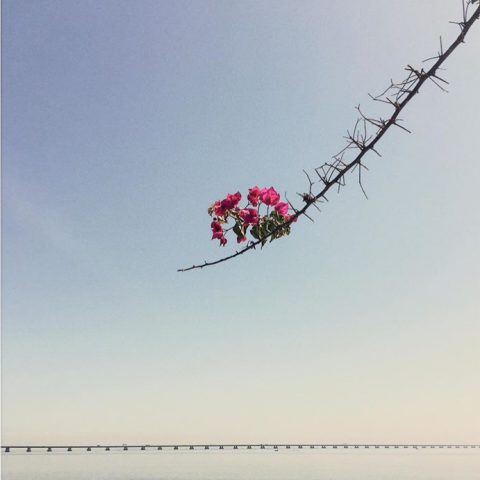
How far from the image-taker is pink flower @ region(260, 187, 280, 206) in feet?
10.1

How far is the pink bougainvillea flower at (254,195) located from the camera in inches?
124

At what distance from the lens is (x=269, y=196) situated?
3.12 metres

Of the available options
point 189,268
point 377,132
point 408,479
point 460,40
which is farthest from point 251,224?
point 408,479

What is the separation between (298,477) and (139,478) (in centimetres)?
2896

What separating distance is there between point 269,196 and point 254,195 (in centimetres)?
10

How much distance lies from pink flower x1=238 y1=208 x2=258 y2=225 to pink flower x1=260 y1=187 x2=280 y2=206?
98mm

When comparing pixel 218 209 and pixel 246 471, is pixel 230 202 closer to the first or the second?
pixel 218 209

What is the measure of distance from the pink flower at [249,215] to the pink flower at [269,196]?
0.10 m

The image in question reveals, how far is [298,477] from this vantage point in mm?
94562

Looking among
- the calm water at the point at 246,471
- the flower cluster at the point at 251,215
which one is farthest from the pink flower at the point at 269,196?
the calm water at the point at 246,471

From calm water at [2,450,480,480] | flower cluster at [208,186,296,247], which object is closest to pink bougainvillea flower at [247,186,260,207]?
flower cluster at [208,186,296,247]

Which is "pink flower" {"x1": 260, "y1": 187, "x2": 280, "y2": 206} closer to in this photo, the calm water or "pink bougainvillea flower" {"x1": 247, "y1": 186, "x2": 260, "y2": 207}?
"pink bougainvillea flower" {"x1": 247, "y1": 186, "x2": 260, "y2": 207}

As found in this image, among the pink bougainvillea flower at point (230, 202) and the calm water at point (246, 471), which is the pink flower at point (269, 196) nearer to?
the pink bougainvillea flower at point (230, 202)

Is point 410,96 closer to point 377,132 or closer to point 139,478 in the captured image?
point 377,132
